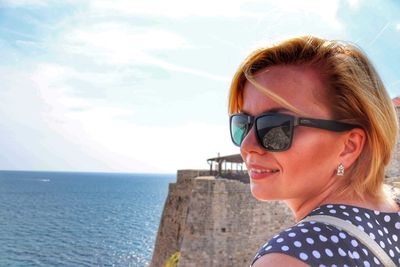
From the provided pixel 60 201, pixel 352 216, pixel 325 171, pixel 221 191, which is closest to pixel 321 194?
pixel 325 171

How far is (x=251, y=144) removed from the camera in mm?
2113

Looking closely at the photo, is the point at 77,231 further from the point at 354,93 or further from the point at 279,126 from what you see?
the point at 354,93

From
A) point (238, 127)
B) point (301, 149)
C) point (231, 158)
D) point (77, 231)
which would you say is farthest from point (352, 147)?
point (77, 231)

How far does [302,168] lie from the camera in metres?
1.90

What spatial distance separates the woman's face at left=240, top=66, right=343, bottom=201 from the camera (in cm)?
189

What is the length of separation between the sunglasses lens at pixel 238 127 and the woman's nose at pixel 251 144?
0.25ft

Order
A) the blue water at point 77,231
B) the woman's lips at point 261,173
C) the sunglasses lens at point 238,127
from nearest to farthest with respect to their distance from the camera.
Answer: the woman's lips at point 261,173
the sunglasses lens at point 238,127
the blue water at point 77,231

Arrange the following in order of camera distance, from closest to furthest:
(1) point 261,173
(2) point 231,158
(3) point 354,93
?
(3) point 354,93
(1) point 261,173
(2) point 231,158

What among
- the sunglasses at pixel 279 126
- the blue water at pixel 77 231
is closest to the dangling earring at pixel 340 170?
the sunglasses at pixel 279 126

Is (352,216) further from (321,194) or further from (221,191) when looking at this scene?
(221,191)

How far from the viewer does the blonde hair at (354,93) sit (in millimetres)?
1882

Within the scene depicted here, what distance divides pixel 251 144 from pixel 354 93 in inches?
20.0

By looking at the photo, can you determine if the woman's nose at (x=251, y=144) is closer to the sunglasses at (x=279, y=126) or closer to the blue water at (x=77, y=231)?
the sunglasses at (x=279, y=126)

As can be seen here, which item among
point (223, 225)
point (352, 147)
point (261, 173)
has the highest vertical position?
Answer: point (352, 147)
